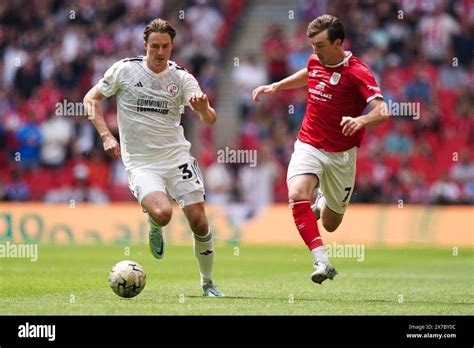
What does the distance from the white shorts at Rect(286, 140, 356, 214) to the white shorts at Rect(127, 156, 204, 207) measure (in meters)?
1.10

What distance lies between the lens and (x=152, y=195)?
11.4m

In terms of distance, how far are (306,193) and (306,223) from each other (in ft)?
1.30

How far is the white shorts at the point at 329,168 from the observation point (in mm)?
12023

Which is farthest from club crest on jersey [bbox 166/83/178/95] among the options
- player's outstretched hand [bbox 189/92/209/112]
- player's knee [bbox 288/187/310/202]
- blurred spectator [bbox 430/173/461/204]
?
blurred spectator [bbox 430/173/461/204]

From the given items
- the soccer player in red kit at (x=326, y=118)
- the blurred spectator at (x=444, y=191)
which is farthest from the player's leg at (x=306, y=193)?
the blurred spectator at (x=444, y=191)

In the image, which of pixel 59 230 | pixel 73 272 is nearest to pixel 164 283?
pixel 73 272

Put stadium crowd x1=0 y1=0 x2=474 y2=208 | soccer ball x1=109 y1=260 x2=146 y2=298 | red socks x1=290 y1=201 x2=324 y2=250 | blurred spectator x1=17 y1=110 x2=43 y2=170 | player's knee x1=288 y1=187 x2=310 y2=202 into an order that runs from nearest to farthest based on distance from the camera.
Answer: soccer ball x1=109 y1=260 x2=146 y2=298, red socks x1=290 y1=201 x2=324 y2=250, player's knee x1=288 y1=187 x2=310 y2=202, stadium crowd x1=0 y1=0 x2=474 y2=208, blurred spectator x1=17 y1=110 x2=43 y2=170

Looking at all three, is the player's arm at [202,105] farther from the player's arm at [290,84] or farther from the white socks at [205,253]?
the white socks at [205,253]

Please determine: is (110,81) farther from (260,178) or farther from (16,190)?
(16,190)

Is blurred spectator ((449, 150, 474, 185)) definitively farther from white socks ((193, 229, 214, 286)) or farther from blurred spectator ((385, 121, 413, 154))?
white socks ((193, 229, 214, 286))

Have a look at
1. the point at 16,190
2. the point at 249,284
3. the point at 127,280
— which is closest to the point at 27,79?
the point at 16,190

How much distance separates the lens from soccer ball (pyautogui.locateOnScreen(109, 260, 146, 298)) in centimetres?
1095

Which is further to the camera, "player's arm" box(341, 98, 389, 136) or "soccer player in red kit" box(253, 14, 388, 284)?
"soccer player in red kit" box(253, 14, 388, 284)
